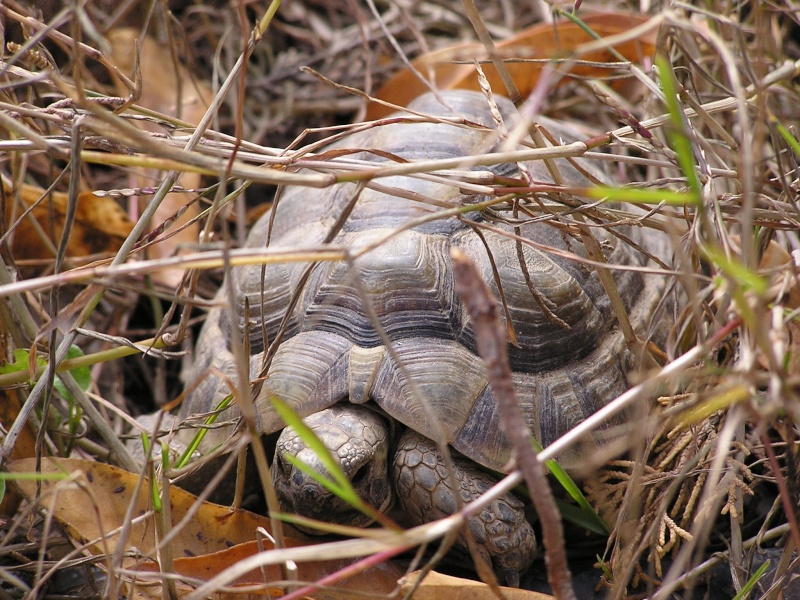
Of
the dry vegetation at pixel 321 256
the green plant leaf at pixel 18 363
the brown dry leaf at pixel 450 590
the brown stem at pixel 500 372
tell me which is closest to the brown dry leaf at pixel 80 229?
the dry vegetation at pixel 321 256

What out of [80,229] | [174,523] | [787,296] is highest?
[787,296]

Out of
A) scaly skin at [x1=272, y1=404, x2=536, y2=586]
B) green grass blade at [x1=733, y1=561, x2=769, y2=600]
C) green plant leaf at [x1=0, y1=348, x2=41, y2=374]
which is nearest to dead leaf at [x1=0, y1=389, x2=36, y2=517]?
green plant leaf at [x1=0, y1=348, x2=41, y2=374]

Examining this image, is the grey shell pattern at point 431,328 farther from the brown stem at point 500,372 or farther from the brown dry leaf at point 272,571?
the brown stem at point 500,372

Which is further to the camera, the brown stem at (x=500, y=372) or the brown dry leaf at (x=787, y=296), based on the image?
the brown dry leaf at (x=787, y=296)

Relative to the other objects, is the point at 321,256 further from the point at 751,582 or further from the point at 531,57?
the point at 531,57

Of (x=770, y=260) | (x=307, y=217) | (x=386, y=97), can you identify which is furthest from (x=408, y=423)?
(x=386, y=97)

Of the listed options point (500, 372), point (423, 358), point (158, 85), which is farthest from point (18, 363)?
point (158, 85)
